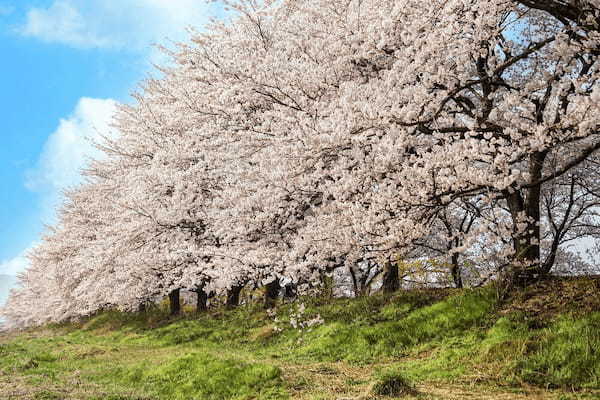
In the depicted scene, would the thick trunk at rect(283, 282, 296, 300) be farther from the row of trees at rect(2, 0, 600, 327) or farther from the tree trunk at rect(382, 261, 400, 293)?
the tree trunk at rect(382, 261, 400, 293)

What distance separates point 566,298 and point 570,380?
2.96 m

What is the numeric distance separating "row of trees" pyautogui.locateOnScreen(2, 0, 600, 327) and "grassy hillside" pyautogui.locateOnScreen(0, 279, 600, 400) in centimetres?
113

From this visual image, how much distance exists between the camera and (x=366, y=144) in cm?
1024

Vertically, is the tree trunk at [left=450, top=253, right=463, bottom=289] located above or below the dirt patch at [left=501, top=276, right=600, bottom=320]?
above

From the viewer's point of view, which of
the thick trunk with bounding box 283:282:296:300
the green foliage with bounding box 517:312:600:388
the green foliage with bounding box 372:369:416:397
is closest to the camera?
the green foliage with bounding box 372:369:416:397

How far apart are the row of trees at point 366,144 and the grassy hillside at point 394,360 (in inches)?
44.4

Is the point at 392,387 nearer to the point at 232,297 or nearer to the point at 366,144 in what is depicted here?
the point at 366,144

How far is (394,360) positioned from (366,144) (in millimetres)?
4602

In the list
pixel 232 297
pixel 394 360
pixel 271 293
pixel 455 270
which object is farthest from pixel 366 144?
pixel 232 297

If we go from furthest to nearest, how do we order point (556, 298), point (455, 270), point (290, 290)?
1. point (290, 290)
2. point (455, 270)
3. point (556, 298)

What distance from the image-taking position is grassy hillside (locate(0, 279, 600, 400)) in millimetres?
6570

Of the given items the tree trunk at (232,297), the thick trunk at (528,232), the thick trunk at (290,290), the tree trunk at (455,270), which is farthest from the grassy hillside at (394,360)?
the tree trunk at (232,297)

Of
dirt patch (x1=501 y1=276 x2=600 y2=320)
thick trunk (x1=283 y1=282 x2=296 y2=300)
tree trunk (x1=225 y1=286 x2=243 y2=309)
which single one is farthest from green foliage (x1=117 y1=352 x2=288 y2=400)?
tree trunk (x1=225 y1=286 x2=243 y2=309)

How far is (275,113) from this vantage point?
1198 centimetres
